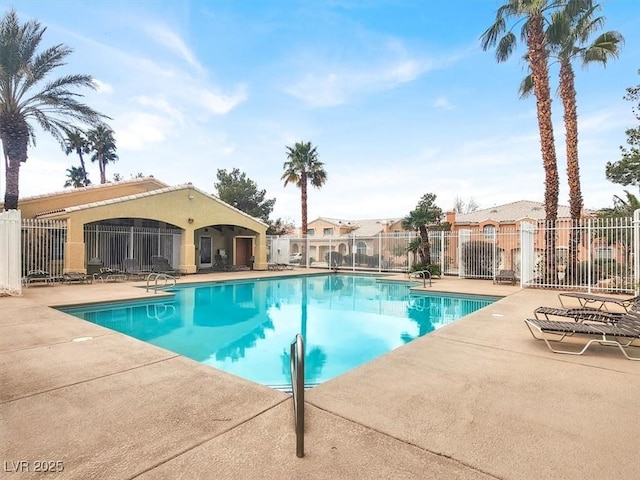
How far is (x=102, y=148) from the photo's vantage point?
127ft

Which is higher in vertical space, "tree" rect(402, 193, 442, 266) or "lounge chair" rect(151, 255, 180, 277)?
"tree" rect(402, 193, 442, 266)

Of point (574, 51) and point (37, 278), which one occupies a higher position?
point (574, 51)

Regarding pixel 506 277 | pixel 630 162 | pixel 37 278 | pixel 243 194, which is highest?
pixel 243 194

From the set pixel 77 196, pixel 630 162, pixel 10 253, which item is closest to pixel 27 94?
pixel 77 196

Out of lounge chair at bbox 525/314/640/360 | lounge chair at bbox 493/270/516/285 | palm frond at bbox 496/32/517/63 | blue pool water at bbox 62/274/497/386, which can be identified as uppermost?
palm frond at bbox 496/32/517/63

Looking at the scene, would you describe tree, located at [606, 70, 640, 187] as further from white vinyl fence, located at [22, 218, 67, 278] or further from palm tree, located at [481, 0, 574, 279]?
white vinyl fence, located at [22, 218, 67, 278]

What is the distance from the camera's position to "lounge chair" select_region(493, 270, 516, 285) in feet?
51.8

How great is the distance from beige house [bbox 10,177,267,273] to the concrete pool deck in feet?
42.9

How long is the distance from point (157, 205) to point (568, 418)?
1986cm

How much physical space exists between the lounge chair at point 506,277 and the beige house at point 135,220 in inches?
592

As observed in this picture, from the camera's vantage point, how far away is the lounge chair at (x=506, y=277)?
15773 mm

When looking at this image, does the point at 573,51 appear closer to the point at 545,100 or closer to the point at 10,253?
the point at 545,100

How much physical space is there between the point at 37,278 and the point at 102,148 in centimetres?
2980

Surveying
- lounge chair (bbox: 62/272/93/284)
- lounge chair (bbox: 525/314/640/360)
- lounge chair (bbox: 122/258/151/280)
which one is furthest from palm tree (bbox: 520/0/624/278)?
lounge chair (bbox: 62/272/93/284)
